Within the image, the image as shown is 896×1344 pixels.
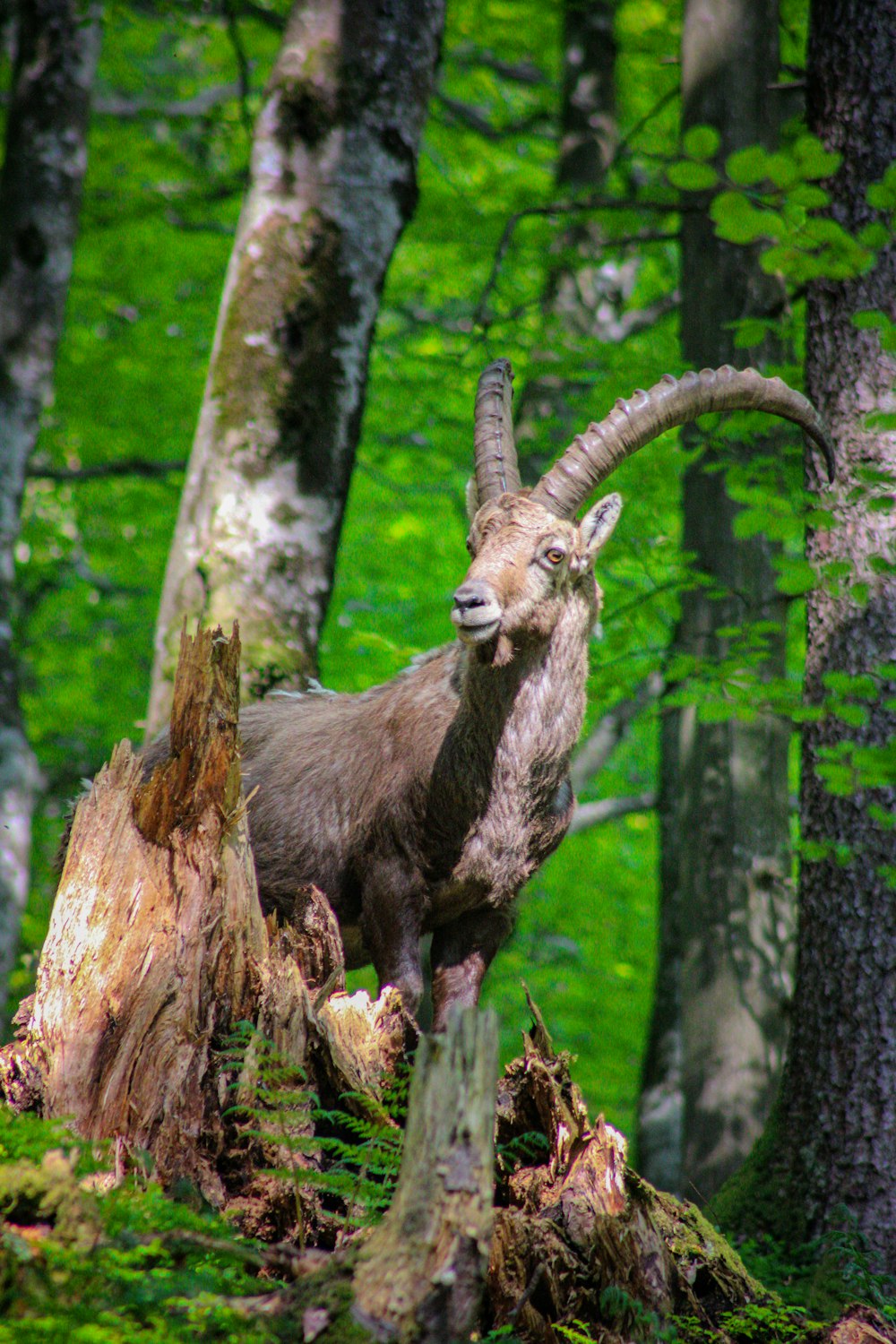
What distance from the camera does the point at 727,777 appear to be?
896 cm

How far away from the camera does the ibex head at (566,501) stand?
5652 millimetres

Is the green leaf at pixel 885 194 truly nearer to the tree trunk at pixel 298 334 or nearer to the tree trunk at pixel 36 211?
the tree trunk at pixel 298 334

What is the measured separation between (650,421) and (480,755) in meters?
1.96

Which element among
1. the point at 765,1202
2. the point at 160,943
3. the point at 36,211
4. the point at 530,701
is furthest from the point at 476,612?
the point at 36,211

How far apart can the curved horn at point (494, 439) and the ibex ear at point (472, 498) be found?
9 cm

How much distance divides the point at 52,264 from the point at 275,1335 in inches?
408

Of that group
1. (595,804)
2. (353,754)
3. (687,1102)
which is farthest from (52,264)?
(687,1102)

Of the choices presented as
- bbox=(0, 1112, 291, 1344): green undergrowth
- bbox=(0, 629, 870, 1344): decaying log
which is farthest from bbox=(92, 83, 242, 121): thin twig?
bbox=(0, 1112, 291, 1344): green undergrowth

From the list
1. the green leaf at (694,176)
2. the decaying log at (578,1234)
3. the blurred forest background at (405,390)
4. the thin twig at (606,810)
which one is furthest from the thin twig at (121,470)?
the decaying log at (578,1234)

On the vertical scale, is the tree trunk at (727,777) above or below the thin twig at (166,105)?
below

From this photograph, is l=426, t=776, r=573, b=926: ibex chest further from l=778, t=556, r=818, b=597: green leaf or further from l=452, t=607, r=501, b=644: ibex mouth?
l=778, t=556, r=818, b=597: green leaf

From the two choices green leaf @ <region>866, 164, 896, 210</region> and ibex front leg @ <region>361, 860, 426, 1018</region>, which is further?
ibex front leg @ <region>361, 860, 426, 1018</region>

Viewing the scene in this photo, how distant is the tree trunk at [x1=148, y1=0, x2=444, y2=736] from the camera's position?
7438 mm

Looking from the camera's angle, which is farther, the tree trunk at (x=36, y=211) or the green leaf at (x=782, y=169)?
the tree trunk at (x=36, y=211)
